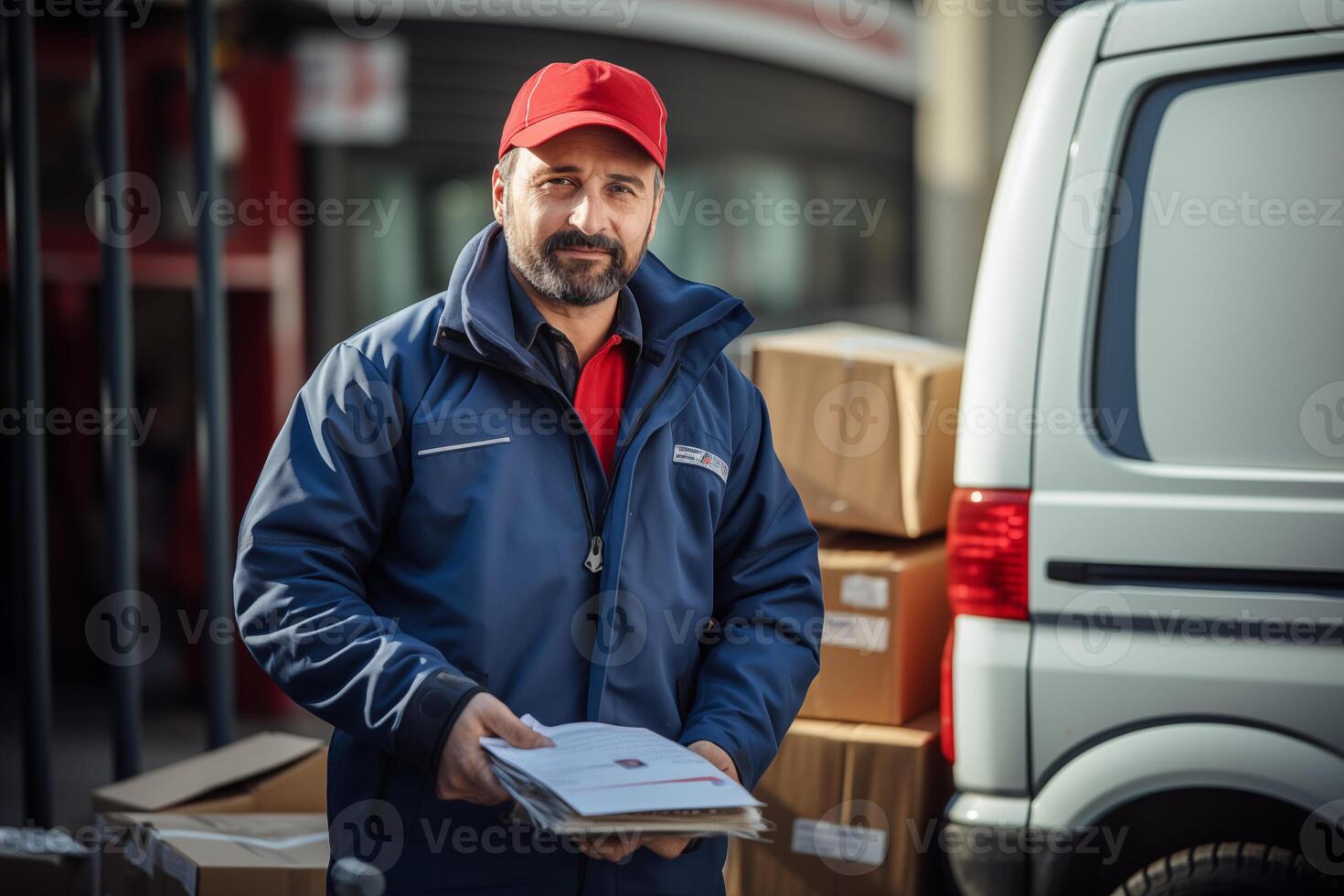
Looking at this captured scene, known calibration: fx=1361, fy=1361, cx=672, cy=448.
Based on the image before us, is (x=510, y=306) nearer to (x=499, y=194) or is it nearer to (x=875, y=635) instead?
(x=499, y=194)

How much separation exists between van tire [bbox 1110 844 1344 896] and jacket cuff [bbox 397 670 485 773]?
1295 mm

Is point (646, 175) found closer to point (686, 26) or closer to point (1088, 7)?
point (1088, 7)

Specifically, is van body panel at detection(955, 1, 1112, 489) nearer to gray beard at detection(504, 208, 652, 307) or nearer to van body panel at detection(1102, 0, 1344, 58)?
van body panel at detection(1102, 0, 1344, 58)

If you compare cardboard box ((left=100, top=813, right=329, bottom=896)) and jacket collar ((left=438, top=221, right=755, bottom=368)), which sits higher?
jacket collar ((left=438, top=221, right=755, bottom=368))

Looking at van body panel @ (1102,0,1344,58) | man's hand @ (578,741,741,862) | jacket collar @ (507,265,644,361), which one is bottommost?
man's hand @ (578,741,741,862)

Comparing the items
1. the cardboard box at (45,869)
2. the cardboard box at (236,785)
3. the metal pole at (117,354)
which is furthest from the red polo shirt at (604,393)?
the metal pole at (117,354)

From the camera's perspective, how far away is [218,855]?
2713 mm

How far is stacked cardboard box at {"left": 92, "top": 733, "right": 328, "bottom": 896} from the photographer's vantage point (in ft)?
8.78

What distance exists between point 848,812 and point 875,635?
39cm

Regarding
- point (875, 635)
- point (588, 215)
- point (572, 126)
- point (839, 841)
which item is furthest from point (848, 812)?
point (572, 126)

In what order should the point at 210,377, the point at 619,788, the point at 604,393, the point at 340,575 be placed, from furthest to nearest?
the point at 210,377
the point at 604,393
the point at 340,575
the point at 619,788

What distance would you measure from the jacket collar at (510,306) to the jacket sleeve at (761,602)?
0.18m

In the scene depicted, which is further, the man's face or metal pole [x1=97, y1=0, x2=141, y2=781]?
metal pole [x1=97, y1=0, x2=141, y2=781]

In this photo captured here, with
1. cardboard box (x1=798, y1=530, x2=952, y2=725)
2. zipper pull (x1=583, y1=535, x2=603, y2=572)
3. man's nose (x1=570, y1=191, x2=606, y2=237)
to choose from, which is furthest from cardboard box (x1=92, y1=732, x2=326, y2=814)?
man's nose (x1=570, y1=191, x2=606, y2=237)
